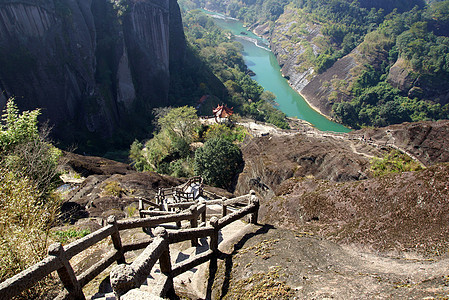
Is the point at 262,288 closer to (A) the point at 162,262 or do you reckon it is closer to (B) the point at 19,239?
(A) the point at 162,262

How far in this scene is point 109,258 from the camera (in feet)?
21.5

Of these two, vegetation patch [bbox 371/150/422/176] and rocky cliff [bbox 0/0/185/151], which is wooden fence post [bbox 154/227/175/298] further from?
rocky cliff [bbox 0/0/185/151]

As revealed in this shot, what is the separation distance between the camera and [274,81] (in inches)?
4163

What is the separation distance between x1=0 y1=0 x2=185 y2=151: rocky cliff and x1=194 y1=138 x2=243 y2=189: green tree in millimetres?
31866

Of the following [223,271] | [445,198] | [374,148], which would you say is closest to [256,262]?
[223,271]

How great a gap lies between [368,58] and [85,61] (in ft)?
297

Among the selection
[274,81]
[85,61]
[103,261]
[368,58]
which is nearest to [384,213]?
[103,261]

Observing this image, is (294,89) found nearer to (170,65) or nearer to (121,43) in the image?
(170,65)

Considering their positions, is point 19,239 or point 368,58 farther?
point 368,58

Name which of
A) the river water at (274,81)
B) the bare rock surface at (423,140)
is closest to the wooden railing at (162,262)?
the bare rock surface at (423,140)

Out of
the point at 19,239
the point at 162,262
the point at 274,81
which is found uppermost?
the point at 19,239

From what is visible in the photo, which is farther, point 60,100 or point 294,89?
point 294,89

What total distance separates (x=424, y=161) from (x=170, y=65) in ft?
252

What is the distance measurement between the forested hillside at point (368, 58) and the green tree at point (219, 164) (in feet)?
203
